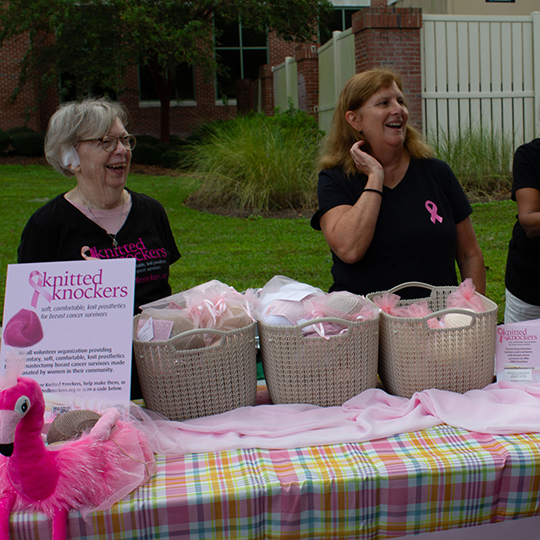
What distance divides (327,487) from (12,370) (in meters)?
0.69

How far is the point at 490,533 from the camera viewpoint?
126cm

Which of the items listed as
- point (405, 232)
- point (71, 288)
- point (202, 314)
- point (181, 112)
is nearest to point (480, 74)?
point (405, 232)

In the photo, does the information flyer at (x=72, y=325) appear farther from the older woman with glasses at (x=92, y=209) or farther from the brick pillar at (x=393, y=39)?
the brick pillar at (x=393, y=39)

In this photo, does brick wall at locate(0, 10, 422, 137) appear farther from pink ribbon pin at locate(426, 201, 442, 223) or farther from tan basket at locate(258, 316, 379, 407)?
tan basket at locate(258, 316, 379, 407)

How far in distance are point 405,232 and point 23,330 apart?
1289mm

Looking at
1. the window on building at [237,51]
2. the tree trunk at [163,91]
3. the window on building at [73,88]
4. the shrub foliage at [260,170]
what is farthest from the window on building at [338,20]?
the shrub foliage at [260,170]

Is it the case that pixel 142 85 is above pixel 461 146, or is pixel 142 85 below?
above

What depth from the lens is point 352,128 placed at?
7.07 ft

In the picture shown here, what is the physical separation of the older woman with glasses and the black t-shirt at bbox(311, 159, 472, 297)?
0.68 metres

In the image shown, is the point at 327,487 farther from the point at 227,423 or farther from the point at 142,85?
the point at 142,85

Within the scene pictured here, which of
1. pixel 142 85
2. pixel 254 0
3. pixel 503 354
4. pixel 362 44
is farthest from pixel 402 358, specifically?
pixel 142 85

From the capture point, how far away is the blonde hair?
206cm

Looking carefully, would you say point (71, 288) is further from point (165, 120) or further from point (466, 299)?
point (165, 120)

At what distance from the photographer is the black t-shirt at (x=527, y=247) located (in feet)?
7.55
